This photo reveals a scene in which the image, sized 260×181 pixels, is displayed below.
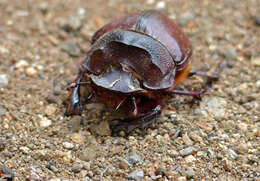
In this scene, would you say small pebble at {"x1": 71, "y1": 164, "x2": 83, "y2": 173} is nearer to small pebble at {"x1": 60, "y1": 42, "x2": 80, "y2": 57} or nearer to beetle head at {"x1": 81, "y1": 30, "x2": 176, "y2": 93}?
beetle head at {"x1": 81, "y1": 30, "x2": 176, "y2": 93}

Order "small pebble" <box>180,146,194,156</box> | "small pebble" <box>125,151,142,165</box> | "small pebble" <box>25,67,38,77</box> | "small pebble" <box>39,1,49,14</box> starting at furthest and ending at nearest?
1. "small pebble" <box>39,1,49,14</box>
2. "small pebble" <box>25,67,38,77</box>
3. "small pebble" <box>180,146,194,156</box>
4. "small pebble" <box>125,151,142,165</box>

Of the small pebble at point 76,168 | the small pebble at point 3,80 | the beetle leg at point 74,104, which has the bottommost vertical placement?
the small pebble at point 76,168

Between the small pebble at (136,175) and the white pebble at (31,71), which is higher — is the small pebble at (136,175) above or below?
below

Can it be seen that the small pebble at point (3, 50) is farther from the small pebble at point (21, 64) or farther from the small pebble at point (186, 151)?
the small pebble at point (186, 151)

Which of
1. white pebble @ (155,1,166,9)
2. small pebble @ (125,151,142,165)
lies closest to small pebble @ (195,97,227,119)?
small pebble @ (125,151,142,165)

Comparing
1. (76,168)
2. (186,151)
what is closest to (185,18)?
(186,151)

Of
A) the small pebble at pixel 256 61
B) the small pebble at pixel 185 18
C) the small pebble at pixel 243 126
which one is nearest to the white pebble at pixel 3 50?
the small pebble at pixel 185 18

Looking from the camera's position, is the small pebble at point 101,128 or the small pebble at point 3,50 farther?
the small pebble at point 3,50
